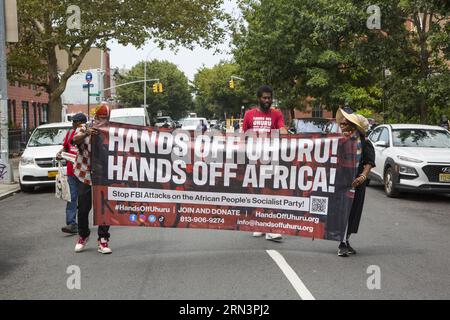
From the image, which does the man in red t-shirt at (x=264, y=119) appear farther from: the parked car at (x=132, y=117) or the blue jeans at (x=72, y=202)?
the parked car at (x=132, y=117)

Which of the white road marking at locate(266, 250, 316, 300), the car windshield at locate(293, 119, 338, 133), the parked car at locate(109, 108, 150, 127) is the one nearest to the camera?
Result: the white road marking at locate(266, 250, 316, 300)

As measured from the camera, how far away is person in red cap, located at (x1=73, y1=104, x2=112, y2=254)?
6738 millimetres

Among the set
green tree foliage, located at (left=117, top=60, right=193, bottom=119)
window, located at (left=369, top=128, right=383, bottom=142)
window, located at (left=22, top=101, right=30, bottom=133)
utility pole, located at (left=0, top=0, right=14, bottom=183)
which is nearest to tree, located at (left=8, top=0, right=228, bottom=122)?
utility pole, located at (left=0, top=0, right=14, bottom=183)

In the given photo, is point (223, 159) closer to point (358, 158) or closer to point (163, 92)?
point (358, 158)

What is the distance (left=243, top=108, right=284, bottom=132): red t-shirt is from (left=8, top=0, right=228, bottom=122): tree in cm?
1596

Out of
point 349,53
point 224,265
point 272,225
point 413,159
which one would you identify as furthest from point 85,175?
point 349,53

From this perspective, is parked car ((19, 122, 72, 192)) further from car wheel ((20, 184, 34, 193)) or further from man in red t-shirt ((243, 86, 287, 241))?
man in red t-shirt ((243, 86, 287, 241))

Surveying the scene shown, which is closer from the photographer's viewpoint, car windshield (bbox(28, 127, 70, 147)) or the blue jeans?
the blue jeans

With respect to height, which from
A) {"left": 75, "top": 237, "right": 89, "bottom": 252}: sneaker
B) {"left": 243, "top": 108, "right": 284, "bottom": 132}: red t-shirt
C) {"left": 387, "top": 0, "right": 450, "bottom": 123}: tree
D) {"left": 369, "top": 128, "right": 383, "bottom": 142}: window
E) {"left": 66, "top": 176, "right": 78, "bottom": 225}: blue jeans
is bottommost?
{"left": 75, "top": 237, "right": 89, "bottom": 252}: sneaker

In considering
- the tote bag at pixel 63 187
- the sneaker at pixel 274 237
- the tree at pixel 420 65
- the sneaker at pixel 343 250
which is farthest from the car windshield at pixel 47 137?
the tree at pixel 420 65

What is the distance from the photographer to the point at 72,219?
27.9 ft
